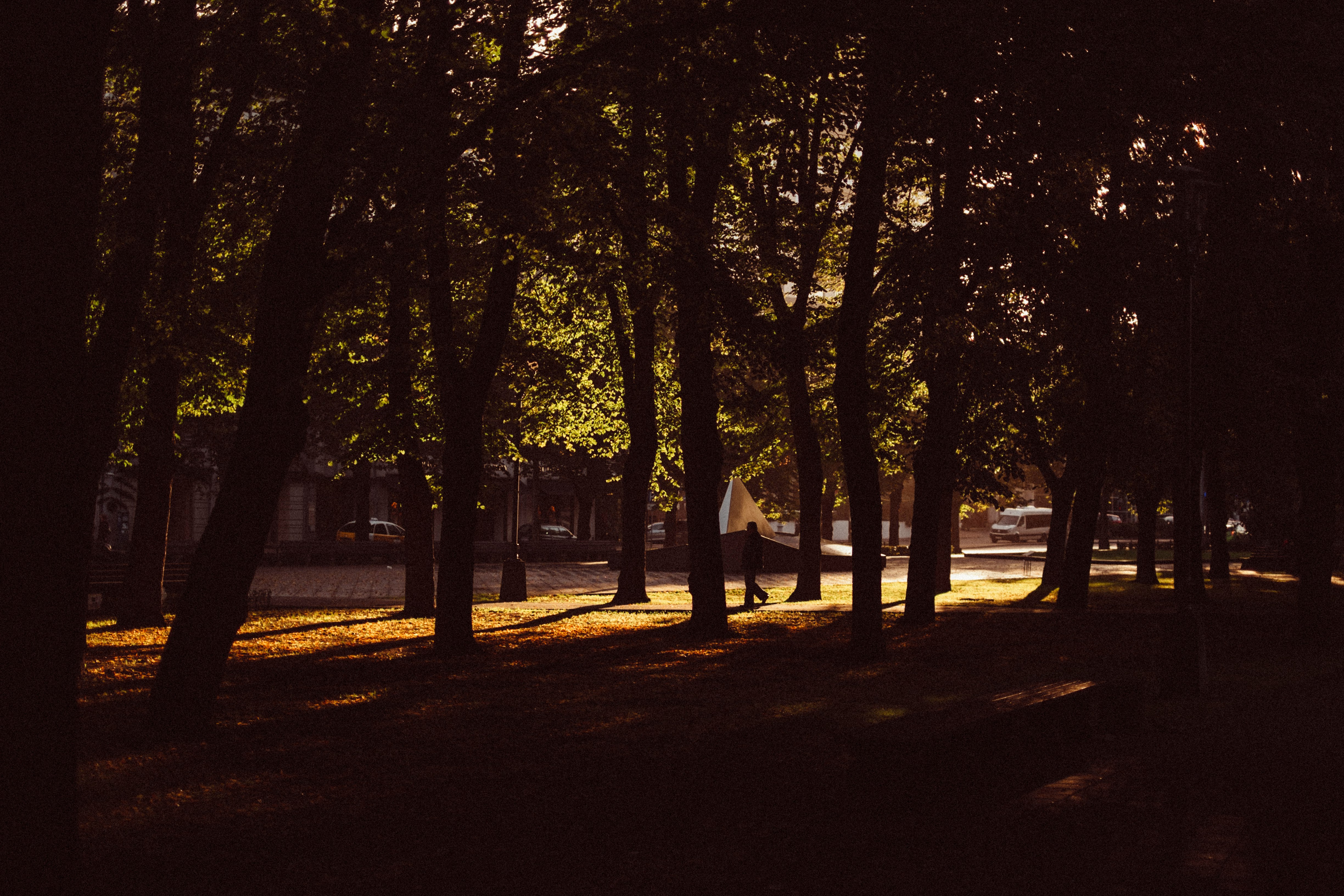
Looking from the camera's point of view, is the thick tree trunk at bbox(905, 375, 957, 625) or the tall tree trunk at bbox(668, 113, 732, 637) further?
the thick tree trunk at bbox(905, 375, 957, 625)

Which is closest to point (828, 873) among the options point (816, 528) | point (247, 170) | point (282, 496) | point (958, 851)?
point (958, 851)

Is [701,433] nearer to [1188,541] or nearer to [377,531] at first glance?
[1188,541]

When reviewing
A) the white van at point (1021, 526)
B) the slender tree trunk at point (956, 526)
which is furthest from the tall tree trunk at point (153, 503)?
the white van at point (1021, 526)

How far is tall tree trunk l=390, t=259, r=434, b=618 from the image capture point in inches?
695

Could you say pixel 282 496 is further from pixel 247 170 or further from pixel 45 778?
pixel 45 778

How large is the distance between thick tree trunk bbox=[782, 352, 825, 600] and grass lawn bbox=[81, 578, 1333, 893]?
26.5 feet

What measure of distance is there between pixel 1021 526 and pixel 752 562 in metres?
60.9

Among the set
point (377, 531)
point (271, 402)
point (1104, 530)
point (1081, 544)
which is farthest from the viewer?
point (1104, 530)

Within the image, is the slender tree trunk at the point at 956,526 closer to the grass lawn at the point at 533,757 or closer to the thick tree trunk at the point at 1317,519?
the thick tree trunk at the point at 1317,519

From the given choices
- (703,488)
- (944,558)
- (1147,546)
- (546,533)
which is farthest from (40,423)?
(546,533)

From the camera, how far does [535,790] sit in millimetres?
7820

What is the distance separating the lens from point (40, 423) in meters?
4.64

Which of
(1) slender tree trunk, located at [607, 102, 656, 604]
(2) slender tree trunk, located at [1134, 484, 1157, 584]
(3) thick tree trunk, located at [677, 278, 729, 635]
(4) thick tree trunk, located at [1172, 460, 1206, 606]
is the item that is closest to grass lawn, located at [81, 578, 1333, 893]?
(3) thick tree trunk, located at [677, 278, 729, 635]

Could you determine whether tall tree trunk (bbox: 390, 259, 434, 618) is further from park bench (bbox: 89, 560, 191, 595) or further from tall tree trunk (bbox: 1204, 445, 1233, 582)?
tall tree trunk (bbox: 1204, 445, 1233, 582)
